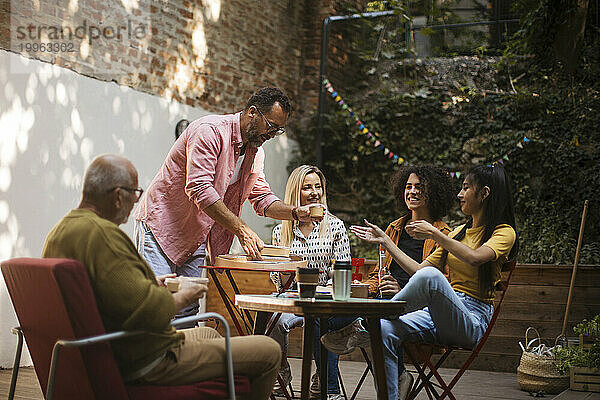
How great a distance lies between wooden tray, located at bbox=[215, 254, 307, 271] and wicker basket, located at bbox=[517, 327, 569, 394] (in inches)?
76.4

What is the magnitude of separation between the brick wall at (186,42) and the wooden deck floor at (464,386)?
2.09 m

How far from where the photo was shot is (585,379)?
4.39 metres

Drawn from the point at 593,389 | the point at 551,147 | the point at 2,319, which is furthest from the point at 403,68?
the point at 2,319

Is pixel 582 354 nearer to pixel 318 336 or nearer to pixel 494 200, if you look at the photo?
pixel 494 200

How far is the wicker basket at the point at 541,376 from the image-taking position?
14.5ft

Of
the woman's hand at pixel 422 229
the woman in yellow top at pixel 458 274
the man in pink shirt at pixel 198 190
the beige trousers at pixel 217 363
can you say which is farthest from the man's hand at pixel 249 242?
the beige trousers at pixel 217 363

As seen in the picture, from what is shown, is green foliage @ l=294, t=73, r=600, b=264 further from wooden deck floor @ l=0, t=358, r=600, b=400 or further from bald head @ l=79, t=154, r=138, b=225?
bald head @ l=79, t=154, r=138, b=225

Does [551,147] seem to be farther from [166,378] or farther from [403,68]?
[166,378]

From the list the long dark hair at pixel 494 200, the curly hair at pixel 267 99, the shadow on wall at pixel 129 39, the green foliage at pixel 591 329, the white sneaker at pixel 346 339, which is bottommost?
the green foliage at pixel 591 329

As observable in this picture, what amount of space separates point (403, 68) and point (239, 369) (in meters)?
6.17

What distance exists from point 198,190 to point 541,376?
8.24ft

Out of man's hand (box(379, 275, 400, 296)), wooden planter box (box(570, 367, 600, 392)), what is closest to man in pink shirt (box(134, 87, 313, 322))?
man's hand (box(379, 275, 400, 296))

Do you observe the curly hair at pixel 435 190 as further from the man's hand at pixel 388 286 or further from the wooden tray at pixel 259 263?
the wooden tray at pixel 259 263

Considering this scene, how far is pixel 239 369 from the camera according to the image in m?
2.23
